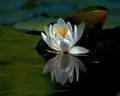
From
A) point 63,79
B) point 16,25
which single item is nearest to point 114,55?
point 63,79

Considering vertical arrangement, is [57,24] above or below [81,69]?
above

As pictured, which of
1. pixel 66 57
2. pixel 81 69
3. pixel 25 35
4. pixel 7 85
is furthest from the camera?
pixel 25 35

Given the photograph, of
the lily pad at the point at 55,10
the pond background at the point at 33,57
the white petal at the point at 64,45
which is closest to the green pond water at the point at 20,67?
the pond background at the point at 33,57

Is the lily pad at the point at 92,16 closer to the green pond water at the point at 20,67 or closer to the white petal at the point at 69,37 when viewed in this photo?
the white petal at the point at 69,37

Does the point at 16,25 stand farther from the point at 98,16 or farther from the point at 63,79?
the point at 63,79

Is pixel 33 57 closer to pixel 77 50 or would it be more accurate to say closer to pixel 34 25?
pixel 77 50

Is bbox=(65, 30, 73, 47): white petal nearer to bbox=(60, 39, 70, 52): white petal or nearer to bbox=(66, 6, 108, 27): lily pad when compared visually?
bbox=(60, 39, 70, 52): white petal

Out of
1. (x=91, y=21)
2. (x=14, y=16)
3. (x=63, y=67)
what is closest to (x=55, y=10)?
(x=14, y=16)
